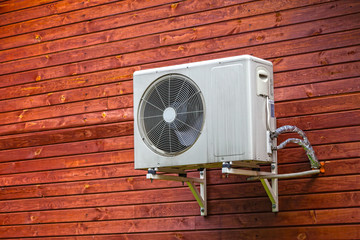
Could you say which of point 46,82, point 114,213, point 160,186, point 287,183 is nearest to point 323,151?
point 287,183

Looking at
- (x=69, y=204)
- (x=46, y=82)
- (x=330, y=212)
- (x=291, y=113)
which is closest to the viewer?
(x=330, y=212)

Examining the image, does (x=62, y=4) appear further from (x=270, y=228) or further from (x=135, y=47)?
(x=270, y=228)

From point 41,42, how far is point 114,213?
134 cm

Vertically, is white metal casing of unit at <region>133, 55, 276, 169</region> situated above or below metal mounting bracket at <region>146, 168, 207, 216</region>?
above

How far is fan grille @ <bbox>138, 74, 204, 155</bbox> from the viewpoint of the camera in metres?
3.12

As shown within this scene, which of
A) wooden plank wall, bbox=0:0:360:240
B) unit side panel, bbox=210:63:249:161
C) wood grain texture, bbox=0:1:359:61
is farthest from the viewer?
wood grain texture, bbox=0:1:359:61

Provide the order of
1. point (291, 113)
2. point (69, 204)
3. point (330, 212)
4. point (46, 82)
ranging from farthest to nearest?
point (46, 82) → point (69, 204) → point (291, 113) → point (330, 212)

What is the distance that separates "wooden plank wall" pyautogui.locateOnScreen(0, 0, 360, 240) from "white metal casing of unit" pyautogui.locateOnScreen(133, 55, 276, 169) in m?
0.33

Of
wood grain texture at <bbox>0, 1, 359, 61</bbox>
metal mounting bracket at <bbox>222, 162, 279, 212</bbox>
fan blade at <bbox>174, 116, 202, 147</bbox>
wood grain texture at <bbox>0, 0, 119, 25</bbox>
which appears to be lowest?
metal mounting bracket at <bbox>222, 162, 279, 212</bbox>

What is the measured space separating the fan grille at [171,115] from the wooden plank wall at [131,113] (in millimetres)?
524

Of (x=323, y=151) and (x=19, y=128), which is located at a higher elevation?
(x=19, y=128)

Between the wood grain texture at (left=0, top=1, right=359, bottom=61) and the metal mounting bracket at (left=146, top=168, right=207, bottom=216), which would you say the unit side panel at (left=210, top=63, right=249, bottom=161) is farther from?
the wood grain texture at (left=0, top=1, right=359, bottom=61)

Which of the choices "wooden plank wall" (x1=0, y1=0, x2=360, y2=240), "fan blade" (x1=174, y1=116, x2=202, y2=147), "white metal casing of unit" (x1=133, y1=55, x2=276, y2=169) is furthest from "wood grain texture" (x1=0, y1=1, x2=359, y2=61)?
"fan blade" (x1=174, y1=116, x2=202, y2=147)

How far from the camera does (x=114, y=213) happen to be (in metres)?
3.85
